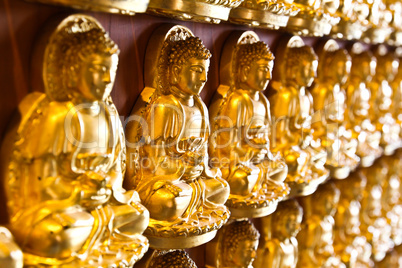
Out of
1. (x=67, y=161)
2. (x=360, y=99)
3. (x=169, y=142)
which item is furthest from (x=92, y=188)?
(x=360, y=99)

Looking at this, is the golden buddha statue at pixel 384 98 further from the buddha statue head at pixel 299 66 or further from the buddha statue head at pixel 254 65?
the buddha statue head at pixel 254 65

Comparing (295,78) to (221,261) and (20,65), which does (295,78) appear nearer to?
(221,261)

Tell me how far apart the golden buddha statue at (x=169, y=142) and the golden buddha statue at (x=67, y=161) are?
0.28 feet

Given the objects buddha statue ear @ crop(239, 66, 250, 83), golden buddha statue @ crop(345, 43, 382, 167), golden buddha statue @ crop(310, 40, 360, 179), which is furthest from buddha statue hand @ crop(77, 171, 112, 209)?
golden buddha statue @ crop(345, 43, 382, 167)

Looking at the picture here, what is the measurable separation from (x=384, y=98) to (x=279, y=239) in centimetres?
52

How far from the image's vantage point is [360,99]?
42.7 inches

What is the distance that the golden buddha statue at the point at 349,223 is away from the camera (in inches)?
44.9

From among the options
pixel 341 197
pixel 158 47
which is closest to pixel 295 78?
pixel 158 47

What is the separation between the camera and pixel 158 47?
0.60m

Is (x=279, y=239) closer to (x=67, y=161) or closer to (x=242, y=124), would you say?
(x=242, y=124)

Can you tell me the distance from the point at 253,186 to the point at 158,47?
0.87 feet

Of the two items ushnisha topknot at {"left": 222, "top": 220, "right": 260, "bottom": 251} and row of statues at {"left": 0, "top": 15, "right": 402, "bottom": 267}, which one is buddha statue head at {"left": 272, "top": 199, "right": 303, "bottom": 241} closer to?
row of statues at {"left": 0, "top": 15, "right": 402, "bottom": 267}

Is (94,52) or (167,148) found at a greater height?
(94,52)

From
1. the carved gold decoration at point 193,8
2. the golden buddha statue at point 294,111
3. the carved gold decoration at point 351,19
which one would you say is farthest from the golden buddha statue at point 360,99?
the carved gold decoration at point 193,8
